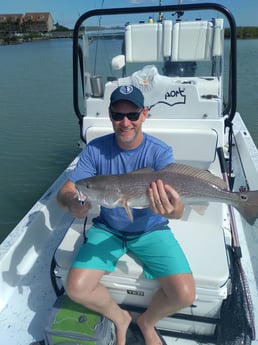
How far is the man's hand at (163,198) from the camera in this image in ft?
6.52

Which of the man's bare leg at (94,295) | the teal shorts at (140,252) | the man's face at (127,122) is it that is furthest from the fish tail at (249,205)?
the man's bare leg at (94,295)

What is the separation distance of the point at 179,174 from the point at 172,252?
59 centimetres

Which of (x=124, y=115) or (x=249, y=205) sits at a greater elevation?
(x=124, y=115)

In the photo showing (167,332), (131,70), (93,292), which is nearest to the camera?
(93,292)

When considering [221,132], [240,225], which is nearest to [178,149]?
[221,132]

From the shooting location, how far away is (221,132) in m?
3.85

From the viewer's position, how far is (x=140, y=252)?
240cm

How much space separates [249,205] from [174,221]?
0.92m

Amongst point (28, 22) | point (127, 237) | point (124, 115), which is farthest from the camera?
point (28, 22)

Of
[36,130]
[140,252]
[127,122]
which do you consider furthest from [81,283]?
[36,130]

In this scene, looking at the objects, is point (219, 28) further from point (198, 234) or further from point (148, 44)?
point (198, 234)

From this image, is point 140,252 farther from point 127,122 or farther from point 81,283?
point 127,122

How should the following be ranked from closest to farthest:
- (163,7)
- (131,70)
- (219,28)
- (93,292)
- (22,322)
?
(93,292) < (22,322) < (163,7) < (219,28) < (131,70)

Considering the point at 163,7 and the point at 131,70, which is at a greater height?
the point at 163,7
